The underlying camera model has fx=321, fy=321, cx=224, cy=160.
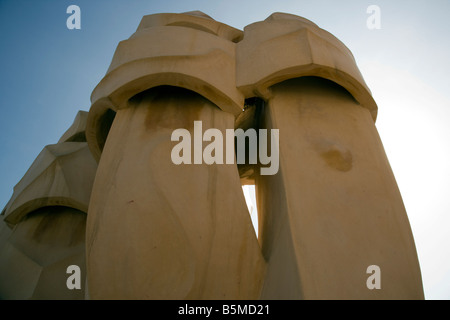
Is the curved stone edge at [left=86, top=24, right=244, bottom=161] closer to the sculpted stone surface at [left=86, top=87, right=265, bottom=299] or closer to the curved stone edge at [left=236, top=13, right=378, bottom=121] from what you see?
the curved stone edge at [left=236, top=13, right=378, bottom=121]

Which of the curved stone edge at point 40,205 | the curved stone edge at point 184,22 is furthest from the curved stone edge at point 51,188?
the curved stone edge at point 184,22

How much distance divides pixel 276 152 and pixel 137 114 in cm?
158

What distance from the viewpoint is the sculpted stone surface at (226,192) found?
8.38ft

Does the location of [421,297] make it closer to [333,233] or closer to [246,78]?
[333,233]

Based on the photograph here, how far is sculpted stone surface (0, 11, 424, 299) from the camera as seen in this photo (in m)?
2.55

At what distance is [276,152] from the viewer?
3.24 metres

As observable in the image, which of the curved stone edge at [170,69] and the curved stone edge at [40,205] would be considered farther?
the curved stone edge at [40,205]

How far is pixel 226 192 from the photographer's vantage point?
9.70 feet

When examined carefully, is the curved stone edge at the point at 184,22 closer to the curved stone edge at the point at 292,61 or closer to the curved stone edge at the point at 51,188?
the curved stone edge at the point at 292,61

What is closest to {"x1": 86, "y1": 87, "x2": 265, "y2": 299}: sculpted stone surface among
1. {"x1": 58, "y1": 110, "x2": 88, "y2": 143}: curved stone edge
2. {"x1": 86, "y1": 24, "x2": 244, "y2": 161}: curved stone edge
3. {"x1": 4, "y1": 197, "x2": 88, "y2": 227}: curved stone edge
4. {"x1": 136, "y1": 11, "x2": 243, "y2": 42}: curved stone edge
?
{"x1": 86, "y1": 24, "x2": 244, "y2": 161}: curved stone edge

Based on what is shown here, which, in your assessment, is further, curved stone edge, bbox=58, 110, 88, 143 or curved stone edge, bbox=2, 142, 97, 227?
curved stone edge, bbox=58, 110, 88, 143

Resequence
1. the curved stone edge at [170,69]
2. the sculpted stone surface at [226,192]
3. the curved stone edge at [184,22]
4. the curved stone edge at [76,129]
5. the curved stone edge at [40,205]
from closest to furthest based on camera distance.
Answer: the sculpted stone surface at [226,192], the curved stone edge at [170,69], the curved stone edge at [40,205], the curved stone edge at [184,22], the curved stone edge at [76,129]

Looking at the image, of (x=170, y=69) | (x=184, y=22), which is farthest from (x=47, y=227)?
(x=184, y=22)

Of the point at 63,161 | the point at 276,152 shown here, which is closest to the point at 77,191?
the point at 63,161
